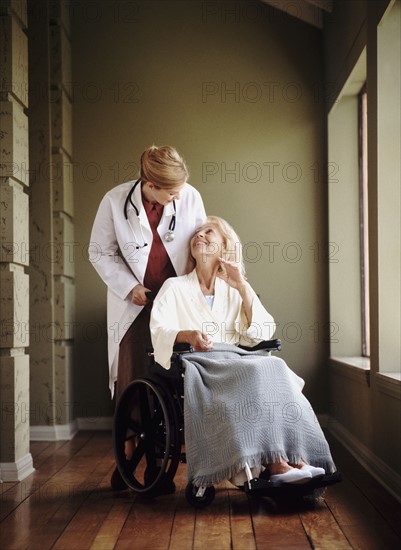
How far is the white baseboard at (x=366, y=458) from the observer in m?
3.29

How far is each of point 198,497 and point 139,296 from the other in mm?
953

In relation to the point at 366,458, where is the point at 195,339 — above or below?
above

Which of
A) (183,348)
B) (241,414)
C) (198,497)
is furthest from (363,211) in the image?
(198,497)

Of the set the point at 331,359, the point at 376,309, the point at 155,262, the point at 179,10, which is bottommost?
the point at 331,359

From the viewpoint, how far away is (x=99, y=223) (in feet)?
12.2

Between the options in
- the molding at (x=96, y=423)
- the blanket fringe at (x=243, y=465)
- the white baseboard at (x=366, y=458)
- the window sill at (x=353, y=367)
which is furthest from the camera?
the molding at (x=96, y=423)

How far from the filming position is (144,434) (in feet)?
11.0

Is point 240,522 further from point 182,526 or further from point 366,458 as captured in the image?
point 366,458

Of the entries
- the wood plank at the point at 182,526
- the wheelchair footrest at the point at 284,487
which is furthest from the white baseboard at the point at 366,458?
the wood plank at the point at 182,526

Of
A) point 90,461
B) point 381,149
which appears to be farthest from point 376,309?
point 90,461

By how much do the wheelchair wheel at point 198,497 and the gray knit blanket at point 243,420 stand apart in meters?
0.04

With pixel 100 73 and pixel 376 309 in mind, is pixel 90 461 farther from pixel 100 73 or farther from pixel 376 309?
pixel 100 73

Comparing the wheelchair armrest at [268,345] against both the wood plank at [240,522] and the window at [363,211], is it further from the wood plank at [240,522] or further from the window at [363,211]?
the window at [363,211]

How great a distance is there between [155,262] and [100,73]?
7.50 feet
